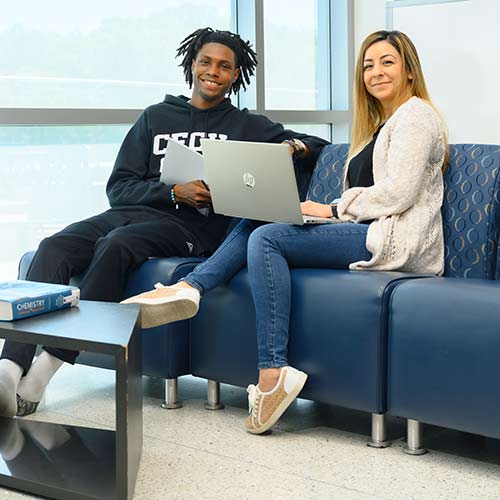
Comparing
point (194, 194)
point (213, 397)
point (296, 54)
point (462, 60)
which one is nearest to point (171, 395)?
point (213, 397)

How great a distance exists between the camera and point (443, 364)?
2.18m

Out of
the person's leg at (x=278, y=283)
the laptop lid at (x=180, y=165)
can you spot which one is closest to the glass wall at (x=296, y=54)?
the laptop lid at (x=180, y=165)

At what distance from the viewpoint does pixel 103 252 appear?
2746 mm

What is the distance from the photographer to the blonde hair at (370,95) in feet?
8.96

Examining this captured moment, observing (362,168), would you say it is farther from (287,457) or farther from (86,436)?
(86,436)

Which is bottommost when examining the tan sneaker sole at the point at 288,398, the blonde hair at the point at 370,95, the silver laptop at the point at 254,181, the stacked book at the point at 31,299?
the tan sneaker sole at the point at 288,398

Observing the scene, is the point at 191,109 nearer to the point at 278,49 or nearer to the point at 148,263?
the point at 148,263

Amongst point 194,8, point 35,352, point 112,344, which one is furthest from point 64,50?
point 112,344

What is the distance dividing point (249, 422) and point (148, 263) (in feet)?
1.94

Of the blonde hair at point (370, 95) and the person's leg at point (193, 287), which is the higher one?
the blonde hair at point (370, 95)

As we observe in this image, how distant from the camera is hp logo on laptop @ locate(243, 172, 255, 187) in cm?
→ 256

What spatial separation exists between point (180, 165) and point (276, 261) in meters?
0.66

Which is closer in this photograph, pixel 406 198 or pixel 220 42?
pixel 406 198

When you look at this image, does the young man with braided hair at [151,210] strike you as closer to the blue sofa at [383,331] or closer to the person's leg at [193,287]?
the blue sofa at [383,331]
